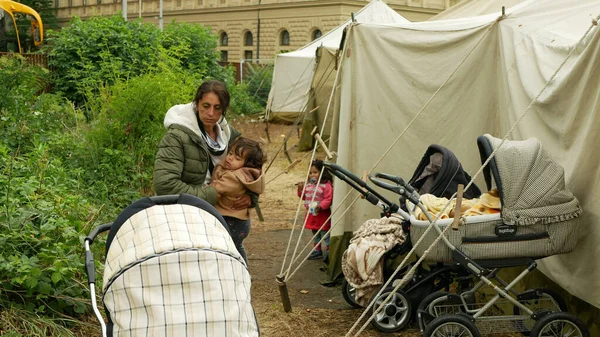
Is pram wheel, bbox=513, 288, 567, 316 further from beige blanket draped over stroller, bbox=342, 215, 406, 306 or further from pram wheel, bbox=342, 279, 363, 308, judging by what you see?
pram wheel, bbox=342, 279, 363, 308

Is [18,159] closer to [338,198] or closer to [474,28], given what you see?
[338,198]

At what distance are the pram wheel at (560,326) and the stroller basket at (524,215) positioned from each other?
426mm

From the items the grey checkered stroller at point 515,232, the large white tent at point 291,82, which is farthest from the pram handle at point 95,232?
the large white tent at point 291,82

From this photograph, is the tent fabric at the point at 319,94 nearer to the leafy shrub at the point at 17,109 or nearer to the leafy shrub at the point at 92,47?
the leafy shrub at the point at 92,47

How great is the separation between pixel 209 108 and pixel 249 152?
0.40m

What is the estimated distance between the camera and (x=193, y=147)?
17.0 feet

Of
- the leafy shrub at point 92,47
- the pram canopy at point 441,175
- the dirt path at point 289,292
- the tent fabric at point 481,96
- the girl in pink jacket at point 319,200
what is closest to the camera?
the tent fabric at point 481,96

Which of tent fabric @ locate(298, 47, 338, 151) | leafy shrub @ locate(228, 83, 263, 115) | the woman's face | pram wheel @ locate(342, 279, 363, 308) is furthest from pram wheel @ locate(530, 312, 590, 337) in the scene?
leafy shrub @ locate(228, 83, 263, 115)

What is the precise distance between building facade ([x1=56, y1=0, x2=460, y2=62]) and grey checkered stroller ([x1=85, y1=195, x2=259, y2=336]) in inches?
1356

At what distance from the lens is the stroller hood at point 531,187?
5.00 meters

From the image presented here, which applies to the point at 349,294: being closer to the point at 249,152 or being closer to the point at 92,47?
the point at 249,152

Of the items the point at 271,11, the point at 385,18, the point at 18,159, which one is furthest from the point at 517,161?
the point at 271,11

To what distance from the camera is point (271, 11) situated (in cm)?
4212

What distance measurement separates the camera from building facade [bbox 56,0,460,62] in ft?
126
